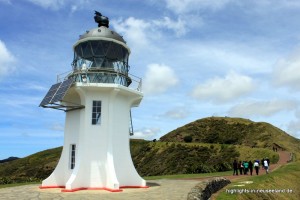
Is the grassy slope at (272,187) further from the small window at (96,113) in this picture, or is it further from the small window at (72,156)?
the small window at (72,156)

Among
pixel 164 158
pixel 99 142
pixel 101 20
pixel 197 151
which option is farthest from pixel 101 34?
pixel 197 151

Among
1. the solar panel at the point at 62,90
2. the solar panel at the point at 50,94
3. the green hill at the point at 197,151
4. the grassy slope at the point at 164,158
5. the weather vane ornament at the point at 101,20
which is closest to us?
the solar panel at the point at 62,90

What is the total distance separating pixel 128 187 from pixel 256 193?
6.77 meters


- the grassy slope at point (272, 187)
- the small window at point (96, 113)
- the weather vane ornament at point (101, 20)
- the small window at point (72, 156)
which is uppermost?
the weather vane ornament at point (101, 20)

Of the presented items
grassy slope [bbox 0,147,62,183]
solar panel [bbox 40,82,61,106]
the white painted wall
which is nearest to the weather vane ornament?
the white painted wall

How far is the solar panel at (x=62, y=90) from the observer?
17094mm

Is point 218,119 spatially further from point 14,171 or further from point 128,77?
point 128,77

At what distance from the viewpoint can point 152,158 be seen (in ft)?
193

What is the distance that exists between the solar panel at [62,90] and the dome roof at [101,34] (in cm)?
262

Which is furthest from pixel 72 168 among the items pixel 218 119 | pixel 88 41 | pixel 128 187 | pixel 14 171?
pixel 218 119

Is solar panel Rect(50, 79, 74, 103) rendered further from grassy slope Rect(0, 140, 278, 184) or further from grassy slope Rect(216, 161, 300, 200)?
grassy slope Rect(0, 140, 278, 184)

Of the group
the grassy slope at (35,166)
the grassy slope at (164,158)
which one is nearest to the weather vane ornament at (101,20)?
the grassy slope at (164,158)

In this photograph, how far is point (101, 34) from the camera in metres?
18.1

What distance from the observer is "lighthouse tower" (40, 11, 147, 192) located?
17.4m
